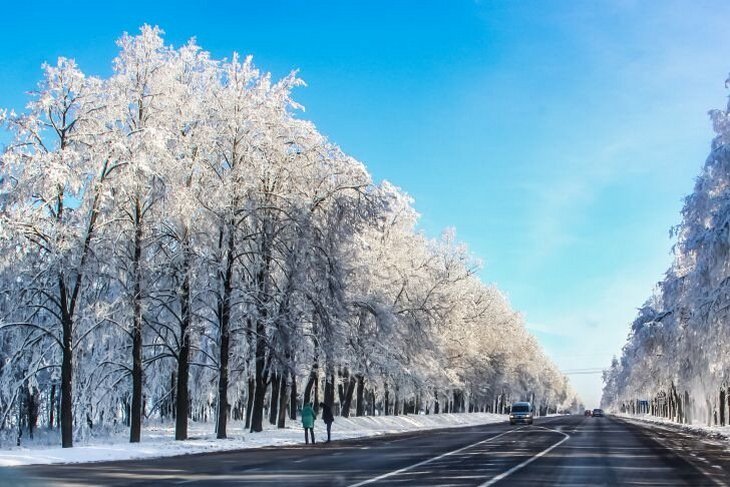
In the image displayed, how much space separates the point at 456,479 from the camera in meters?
16.5

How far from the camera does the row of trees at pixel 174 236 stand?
89.0 feet

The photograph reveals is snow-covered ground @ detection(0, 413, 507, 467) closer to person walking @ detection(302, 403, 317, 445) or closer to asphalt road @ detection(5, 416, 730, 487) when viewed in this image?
person walking @ detection(302, 403, 317, 445)

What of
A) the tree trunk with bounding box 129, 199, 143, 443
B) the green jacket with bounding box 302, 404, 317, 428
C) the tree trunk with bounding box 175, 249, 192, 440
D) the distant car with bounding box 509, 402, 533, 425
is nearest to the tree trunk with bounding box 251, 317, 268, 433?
the green jacket with bounding box 302, 404, 317, 428

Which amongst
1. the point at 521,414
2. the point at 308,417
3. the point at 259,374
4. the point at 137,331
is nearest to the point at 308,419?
the point at 308,417

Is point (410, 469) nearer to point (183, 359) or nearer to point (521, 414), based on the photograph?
point (183, 359)

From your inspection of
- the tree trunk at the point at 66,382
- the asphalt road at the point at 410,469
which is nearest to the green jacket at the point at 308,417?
the asphalt road at the point at 410,469

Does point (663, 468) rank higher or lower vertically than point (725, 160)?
lower

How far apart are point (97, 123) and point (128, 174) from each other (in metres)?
2.78

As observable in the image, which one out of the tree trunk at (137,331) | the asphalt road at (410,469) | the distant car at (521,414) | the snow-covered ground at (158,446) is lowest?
the distant car at (521,414)

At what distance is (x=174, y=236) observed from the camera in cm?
3105

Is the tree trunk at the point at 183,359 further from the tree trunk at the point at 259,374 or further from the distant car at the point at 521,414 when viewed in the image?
the distant car at the point at 521,414

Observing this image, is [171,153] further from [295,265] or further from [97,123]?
[295,265]

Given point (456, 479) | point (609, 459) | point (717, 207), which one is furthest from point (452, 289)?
point (456, 479)

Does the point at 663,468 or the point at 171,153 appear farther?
the point at 171,153
